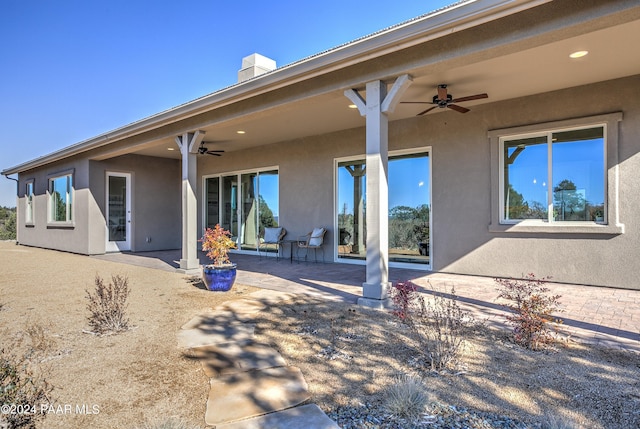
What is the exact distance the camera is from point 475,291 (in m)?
5.04

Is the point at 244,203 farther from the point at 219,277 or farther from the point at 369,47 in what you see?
the point at 369,47

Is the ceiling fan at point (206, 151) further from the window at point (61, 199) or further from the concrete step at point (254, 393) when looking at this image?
the concrete step at point (254, 393)

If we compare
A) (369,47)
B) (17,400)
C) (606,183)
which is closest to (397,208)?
(606,183)

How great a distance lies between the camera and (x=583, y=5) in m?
3.00

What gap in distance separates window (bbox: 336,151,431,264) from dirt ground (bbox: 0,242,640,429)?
10.2 feet

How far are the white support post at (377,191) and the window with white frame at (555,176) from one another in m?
2.86

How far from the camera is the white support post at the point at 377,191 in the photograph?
13.8 ft

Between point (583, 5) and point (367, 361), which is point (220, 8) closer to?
point (583, 5)

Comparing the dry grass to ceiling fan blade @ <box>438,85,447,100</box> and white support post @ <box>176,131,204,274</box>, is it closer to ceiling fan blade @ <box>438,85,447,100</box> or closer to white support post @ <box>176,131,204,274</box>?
ceiling fan blade @ <box>438,85,447,100</box>

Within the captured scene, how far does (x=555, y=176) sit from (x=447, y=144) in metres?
1.74

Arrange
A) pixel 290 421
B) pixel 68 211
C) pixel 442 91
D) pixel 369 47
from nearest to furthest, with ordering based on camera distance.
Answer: pixel 290 421 → pixel 369 47 → pixel 442 91 → pixel 68 211

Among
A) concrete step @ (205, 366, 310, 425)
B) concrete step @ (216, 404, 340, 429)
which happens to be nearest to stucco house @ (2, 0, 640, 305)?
concrete step @ (205, 366, 310, 425)

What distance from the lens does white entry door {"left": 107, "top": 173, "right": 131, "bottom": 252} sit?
34.7ft

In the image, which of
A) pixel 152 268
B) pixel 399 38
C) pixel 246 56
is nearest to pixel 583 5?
pixel 399 38
